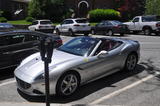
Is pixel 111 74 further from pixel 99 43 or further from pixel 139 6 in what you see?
pixel 139 6

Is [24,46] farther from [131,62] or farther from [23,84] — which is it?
[131,62]

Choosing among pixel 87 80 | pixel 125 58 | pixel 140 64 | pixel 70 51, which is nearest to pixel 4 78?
pixel 70 51

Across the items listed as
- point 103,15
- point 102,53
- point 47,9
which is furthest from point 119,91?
point 47,9

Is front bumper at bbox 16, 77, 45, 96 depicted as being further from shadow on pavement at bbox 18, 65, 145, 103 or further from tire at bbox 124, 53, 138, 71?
tire at bbox 124, 53, 138, 71

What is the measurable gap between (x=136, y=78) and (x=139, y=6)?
3269 centimetres

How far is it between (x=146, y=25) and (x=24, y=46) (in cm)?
1516

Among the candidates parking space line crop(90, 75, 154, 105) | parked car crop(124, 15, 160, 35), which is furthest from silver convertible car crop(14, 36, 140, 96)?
parked car crop(124, 15, 160, 35)

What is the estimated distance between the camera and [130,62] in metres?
7.75

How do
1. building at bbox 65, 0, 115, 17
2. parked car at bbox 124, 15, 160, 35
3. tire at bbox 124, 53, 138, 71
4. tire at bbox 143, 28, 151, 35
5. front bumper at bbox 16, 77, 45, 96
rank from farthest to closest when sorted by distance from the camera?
building at bbox 65, 0, 115, 17, tire at bbox 143, 28, 151, 35, parked car at bbox 124, 15, 160, 35, tire at bbox 124, 53, 138, 71, front bumper at bbox 16, 77, 45, 96

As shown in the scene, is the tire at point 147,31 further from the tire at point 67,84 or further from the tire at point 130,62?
the tire at point 67,84

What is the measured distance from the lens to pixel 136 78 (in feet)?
23.5

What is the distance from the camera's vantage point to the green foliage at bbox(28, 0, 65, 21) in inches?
1391

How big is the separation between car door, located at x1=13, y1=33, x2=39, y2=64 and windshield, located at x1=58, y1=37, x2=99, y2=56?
1468 millimetres

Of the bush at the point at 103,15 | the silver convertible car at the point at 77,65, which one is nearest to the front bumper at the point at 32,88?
the silver convertible car at the point at 77,65
